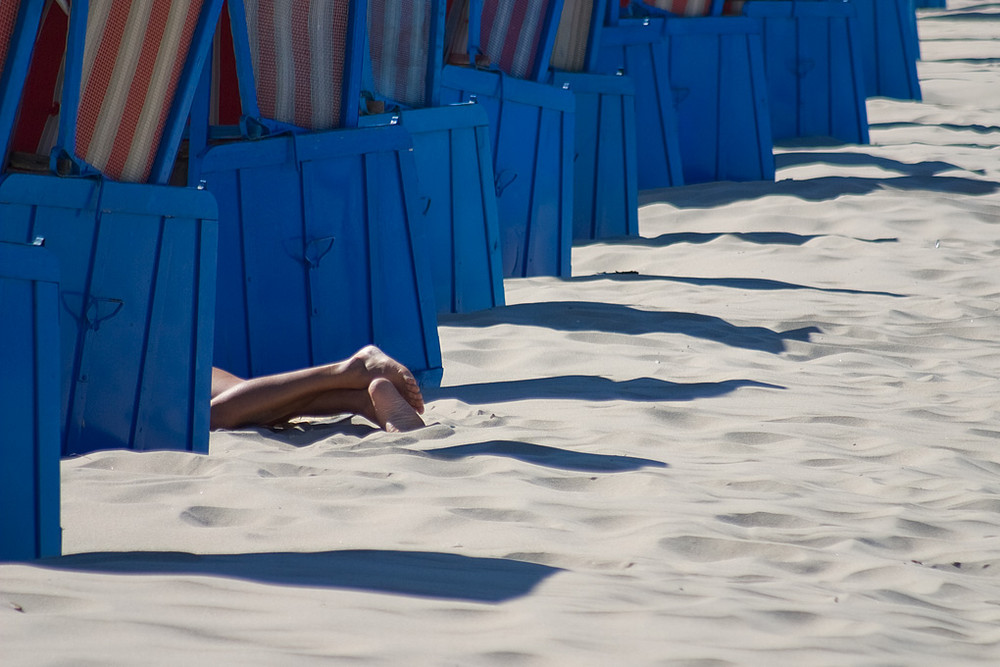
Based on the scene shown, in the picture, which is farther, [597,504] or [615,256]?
[615,256]

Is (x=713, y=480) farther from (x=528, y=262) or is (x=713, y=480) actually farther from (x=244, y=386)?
(x=528, y=262)

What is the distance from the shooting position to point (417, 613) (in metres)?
2.22

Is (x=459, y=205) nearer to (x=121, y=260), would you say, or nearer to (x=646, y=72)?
(x=121, y=260)

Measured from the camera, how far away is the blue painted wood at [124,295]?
11.2ft

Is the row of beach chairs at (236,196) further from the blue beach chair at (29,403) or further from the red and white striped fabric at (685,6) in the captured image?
the red and white striped fabric at (685,6)

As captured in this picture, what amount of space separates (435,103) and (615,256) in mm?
1887

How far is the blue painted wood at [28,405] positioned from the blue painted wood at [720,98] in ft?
22.4

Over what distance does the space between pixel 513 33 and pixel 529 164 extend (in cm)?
62

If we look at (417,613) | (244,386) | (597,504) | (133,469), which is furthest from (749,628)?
(244,386)

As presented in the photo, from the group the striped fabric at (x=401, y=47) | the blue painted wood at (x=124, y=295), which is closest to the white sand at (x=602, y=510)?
the blue painted wood at (x=124, y=295)

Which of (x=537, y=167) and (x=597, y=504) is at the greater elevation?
(x=537, y=167)

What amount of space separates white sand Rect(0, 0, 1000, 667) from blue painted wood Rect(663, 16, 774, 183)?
9.66 ft

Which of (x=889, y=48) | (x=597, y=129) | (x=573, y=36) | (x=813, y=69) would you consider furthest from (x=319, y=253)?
(x=889, y=48)

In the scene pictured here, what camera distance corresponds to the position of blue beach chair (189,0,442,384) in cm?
415
